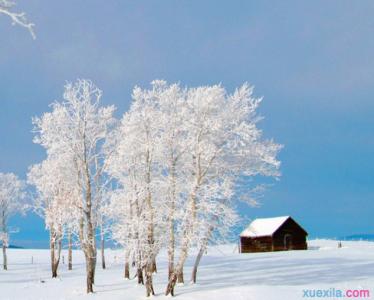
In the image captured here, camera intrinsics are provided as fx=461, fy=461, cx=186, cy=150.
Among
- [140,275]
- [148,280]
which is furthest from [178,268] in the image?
[140,275]

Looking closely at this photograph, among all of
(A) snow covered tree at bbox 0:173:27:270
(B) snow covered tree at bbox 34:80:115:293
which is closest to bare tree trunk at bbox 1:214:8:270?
(A) snow covered tree at bbox 0:173:27:270

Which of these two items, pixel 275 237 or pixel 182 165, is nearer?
pixel 182 165

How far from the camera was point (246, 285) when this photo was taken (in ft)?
77.8

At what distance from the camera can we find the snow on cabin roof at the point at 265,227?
187 feet

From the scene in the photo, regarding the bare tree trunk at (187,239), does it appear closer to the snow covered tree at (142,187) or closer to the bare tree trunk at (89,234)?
the snow covered tree at (142,187)

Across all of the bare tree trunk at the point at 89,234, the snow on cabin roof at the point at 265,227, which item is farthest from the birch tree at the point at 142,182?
the snow on cabin roof at the point at 265,227

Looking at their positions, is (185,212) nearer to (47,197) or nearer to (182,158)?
(182,158)

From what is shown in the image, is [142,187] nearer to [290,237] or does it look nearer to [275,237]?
[275,237]

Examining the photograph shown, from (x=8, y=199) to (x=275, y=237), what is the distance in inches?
1223

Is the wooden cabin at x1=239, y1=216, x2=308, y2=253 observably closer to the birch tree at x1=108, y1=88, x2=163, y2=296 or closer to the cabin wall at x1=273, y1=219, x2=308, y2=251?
the cabin wall at x1=273, y1=219, x2=308, y2=251

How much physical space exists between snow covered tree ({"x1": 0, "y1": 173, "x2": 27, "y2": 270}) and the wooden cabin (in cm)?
2725

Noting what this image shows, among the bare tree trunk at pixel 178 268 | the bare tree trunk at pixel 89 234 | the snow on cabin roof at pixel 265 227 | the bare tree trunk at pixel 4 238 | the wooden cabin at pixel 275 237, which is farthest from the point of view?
the snow on cabin roof at pixel 265 227

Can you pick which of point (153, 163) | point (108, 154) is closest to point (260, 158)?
point (153, 163)

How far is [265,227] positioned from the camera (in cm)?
5844
